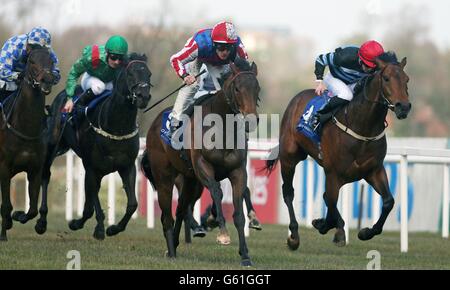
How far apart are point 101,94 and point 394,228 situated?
7021 mm

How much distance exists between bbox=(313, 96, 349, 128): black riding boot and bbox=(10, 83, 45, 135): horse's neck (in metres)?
2.64

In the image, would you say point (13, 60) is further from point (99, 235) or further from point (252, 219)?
point (252, 219)

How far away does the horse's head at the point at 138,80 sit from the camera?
1030 centimetres

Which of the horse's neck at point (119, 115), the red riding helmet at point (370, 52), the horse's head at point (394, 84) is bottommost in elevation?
the horse's neck at point (119, 115)

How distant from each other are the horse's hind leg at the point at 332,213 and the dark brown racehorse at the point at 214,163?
1205 mm

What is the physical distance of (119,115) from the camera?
1105 centimetres

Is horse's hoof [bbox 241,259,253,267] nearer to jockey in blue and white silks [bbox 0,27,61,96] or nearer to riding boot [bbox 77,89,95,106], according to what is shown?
jockey in blue and white silks [bbox 0,27,61,96]

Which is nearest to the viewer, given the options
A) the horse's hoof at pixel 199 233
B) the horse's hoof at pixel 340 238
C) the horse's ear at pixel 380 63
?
the horse's ear at pixel 380 63

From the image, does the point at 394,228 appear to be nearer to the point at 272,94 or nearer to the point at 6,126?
the point at 6,126

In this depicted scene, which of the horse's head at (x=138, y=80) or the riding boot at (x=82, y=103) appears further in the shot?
the riding boot at (x=82, y=103)

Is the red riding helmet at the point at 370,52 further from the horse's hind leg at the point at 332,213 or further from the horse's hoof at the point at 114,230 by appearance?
the horse's hoof at the point at 114,230

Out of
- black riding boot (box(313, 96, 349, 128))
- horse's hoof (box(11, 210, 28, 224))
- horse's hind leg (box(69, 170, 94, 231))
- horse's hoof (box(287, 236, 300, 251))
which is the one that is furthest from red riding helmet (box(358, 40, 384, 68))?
horse's hoof (box(11, 210, 28, 224))

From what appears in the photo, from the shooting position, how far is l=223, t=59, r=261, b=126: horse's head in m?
8.60

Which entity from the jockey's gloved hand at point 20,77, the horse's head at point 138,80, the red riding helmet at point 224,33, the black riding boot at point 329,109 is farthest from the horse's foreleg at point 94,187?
the red riding helmet at point 224,33
